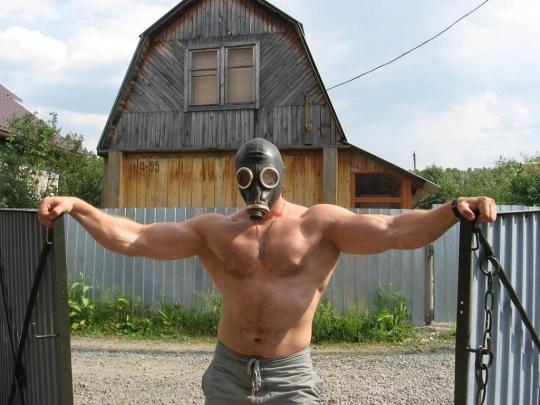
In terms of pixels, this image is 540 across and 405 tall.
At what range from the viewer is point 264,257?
3.01m

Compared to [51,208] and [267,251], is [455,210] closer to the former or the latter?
[267,251]

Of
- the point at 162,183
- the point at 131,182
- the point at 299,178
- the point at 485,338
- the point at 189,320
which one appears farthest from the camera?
the point at 131,182

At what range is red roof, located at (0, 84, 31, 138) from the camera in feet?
54.2

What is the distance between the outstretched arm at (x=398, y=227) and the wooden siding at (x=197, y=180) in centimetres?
796

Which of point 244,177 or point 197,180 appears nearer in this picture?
point 244,177

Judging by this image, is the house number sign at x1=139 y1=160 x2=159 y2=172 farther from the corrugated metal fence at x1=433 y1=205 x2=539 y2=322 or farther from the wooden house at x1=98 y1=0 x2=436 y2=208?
the corrugated metal fence at x1=433 y1=205 x2=539 y2=322

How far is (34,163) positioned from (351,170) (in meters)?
7.90

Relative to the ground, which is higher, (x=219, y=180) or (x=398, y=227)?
(x=219, y=180)

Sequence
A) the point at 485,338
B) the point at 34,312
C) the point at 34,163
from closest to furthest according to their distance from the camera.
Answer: the point at 485,338 < the point at 34,312 < the point at 34,163

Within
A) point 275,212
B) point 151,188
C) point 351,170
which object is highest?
point 351,170

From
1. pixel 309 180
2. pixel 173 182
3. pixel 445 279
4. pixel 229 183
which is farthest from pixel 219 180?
pixel 445 279

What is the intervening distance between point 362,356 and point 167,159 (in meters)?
6.68

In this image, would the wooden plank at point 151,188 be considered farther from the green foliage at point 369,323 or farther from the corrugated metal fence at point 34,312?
the corrugated metal fence at point 34,312

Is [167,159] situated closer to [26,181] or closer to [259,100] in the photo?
[259,100]
